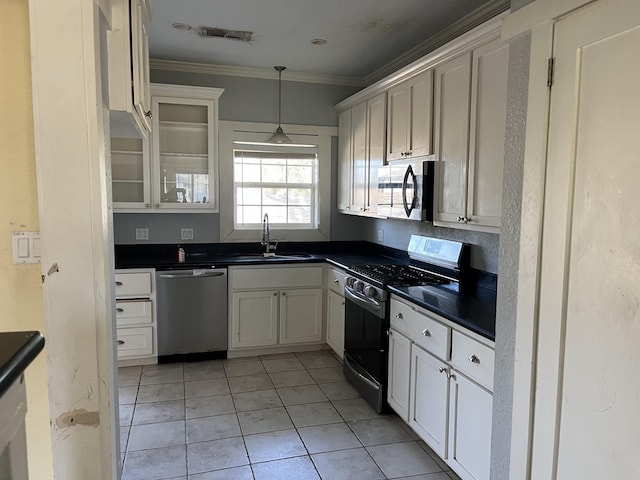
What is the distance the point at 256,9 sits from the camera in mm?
2986

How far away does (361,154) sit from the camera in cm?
407

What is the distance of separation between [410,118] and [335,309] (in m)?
1.76

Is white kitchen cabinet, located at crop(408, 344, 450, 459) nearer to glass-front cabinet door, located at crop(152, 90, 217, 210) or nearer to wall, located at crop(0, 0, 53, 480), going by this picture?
wall, located at crop(0, 0, 53, 480)

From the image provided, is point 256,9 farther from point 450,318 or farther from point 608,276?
point 608,276

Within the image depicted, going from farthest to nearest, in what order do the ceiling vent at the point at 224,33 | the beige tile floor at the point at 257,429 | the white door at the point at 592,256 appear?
the ceiling vent at the point at 224,33, the beige tile floor at the point at 257,429, the white door at the point at 592,256

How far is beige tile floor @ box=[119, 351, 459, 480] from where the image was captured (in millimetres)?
2486

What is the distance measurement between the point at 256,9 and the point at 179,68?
149 centimetres

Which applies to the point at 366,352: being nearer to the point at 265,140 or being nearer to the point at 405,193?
the point at 405,193

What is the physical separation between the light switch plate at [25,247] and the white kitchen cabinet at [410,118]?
2.26m

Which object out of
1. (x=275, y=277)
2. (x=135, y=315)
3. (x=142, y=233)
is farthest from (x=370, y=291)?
(x=142, y=233)

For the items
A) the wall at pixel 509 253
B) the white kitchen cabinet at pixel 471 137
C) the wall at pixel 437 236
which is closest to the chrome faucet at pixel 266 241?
the wall at pixel 437 236

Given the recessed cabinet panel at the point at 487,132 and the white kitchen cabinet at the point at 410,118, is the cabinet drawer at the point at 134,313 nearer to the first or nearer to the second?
the white kitchen cabinet at the point at 410,118

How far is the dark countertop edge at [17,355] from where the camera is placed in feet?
2.04

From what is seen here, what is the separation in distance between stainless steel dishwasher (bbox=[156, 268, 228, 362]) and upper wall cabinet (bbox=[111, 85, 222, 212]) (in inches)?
25.5
